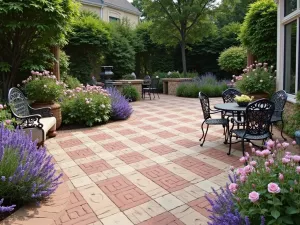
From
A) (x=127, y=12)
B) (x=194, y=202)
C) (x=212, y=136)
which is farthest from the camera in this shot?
(x=127, y=12)

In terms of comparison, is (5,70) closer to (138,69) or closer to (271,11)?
(271,11)

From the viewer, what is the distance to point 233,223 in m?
1.57

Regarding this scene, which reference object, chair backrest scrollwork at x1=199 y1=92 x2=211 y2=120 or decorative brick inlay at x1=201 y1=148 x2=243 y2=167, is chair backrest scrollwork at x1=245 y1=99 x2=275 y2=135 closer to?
decorative brick inlay at x1=201 y1=148 x2=243 y2=167

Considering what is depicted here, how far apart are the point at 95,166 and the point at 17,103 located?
192cm

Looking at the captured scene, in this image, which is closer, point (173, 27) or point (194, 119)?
point (194, 119)

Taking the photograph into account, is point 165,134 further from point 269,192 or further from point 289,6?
point 269,192

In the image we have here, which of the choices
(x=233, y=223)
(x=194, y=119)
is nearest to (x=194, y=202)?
(x=233, y=223)

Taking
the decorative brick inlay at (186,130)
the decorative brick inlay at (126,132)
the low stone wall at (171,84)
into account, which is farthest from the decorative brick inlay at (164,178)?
the low stone wall at (171,84)

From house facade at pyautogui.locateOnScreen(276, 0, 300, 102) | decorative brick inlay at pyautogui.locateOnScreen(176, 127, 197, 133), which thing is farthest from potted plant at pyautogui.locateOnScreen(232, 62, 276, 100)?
decorative brick inlay at pyautogui.locateOnScreen(176, 127, 197, 133)

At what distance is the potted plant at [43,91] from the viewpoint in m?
5.54

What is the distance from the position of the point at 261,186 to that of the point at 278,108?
3.70 m

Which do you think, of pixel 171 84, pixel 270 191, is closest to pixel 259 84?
pixel 270 191

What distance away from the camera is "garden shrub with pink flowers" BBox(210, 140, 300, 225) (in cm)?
146

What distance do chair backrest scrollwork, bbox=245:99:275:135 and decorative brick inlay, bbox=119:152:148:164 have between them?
160 centimetres
